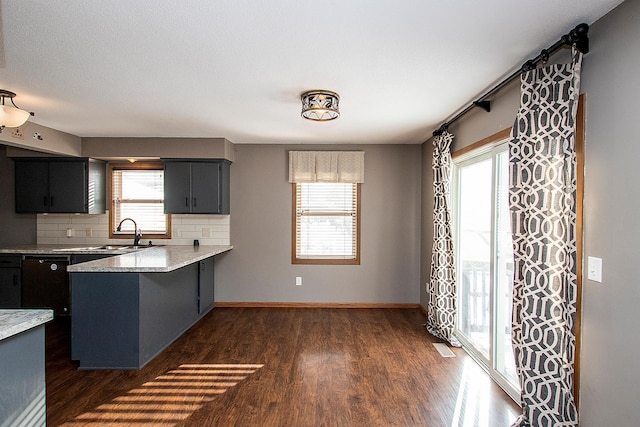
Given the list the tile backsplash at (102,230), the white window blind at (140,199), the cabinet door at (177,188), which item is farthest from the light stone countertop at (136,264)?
the white window blind at (140,199)

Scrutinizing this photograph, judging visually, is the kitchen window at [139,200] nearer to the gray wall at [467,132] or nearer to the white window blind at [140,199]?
the white window blind at [140,199]

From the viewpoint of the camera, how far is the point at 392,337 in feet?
12.5

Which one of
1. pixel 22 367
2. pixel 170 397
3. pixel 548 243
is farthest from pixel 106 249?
pixel 548 243

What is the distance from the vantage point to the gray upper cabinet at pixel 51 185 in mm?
4574

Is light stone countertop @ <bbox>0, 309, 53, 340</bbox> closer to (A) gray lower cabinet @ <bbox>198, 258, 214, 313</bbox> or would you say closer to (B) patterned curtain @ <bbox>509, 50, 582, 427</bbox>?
(B) patterned curtain @ <bbox>509, 50, 582, 427</bbox>

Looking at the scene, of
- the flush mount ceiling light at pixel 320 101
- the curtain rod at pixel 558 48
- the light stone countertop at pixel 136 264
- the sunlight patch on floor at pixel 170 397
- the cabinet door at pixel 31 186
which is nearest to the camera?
the curtain rod at pixel 558 48

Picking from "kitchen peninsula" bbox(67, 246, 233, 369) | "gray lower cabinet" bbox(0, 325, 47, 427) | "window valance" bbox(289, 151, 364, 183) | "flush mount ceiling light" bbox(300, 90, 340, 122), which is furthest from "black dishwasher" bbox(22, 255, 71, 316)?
"flush mount ceiling light" bbox(300, 90, 340, 122)

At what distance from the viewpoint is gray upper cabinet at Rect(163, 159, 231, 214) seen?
4609 millimetres

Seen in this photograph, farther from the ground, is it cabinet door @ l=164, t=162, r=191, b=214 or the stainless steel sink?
cabinet door @ l=164, t=162, r=191, b=214

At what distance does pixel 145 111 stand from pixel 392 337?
356 cm

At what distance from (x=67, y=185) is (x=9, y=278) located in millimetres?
1319

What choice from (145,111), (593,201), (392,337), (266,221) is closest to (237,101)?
(145,111)

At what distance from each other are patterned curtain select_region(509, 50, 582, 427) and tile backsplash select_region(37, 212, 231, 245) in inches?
154

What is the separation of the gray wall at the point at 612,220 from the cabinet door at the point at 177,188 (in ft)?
14.0
